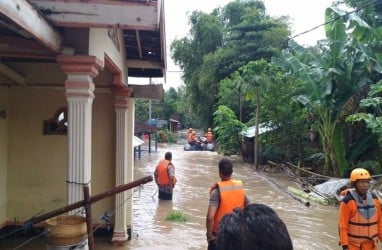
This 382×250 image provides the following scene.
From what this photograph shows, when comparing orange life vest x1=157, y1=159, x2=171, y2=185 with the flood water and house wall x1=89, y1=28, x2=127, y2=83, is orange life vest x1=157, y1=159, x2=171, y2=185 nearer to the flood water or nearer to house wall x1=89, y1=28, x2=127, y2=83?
the flood water

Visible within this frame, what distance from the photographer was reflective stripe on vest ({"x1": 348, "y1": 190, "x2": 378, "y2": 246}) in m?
4.75

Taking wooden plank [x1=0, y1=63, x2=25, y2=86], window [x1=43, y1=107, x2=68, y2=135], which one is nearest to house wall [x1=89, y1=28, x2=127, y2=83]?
window [x1=43, y1=107, x2=68, y2=135]

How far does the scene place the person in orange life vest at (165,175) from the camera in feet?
37.8

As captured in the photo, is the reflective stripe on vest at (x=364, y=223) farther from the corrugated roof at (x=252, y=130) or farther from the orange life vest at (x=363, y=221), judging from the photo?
the corrugated roof at (x=252, y=130)

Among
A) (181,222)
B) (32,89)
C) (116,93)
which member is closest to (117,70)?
(116,93)

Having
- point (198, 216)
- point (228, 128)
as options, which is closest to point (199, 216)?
point (198, 216)

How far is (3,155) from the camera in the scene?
24.7 ft

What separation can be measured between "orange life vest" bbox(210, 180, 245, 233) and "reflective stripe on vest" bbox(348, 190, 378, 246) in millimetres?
1191

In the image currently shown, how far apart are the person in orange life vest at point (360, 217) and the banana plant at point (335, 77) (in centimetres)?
912

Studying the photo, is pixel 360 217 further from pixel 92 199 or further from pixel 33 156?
pixel 33 156

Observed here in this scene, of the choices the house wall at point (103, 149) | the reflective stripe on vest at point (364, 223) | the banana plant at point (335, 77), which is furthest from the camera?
the banana plant at point (335, 77)

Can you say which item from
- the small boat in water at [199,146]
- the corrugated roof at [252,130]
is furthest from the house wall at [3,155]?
the small boat in water at [199,146]

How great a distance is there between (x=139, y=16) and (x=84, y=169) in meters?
1.64

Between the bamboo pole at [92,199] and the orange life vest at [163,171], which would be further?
the orange life vest at [163,171]
